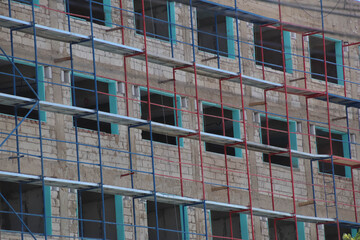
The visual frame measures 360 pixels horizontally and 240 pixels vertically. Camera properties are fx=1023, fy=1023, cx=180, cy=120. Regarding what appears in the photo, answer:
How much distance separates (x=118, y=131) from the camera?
2744 centimetres

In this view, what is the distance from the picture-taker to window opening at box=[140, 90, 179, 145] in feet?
96.8

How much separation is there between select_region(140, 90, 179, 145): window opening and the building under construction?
0.06m

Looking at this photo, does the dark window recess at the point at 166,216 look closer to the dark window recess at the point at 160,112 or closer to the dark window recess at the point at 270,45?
the dark window recess at the point at 160,112

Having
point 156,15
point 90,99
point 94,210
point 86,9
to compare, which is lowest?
point 94,210

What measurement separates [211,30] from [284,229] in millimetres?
6855

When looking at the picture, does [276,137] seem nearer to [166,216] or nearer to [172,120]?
[172,120]

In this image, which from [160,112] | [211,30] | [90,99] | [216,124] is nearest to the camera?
[90,99]

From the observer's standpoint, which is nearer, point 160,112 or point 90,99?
point 90,99

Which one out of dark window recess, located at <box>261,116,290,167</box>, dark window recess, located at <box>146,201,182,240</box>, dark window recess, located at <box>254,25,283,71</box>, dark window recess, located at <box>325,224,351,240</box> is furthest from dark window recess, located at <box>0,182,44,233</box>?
dark window recess, located at <box>325,224,351,240</box>

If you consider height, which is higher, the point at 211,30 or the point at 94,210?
the point at 211,30

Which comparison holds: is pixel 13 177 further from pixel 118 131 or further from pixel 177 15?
pixel 177 15

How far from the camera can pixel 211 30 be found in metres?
33.1

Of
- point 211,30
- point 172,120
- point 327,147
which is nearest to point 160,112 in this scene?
point 172,120

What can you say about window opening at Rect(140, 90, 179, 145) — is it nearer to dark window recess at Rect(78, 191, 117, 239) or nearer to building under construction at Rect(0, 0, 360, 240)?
building under construction at Rect(0, 0, 360, 240)
